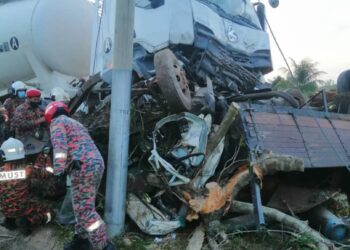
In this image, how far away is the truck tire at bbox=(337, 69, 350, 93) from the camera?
7.23 meters

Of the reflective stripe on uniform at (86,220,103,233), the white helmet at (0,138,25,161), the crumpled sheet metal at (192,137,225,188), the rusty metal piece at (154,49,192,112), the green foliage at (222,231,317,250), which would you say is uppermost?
the rusty metal piece at (154,49,192,112)

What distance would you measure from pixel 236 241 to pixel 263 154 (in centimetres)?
103

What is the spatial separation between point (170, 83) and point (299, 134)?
188 cm

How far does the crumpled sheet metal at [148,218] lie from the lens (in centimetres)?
416

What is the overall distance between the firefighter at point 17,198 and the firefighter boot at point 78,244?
2.62 feet

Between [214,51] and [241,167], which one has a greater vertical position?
[214,51]

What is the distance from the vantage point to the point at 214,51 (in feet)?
19.8

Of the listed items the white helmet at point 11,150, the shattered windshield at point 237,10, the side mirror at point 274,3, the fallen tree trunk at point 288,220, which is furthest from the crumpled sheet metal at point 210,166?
the side mirror at point 274,3

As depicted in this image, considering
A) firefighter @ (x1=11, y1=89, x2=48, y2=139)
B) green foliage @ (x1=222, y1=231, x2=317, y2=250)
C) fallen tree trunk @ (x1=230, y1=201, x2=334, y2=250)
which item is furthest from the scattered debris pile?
firefighter @ (x1=11, y1=89, x2=48, y2=139)

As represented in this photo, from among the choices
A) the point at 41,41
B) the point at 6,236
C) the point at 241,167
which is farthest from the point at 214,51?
the point at 6,236

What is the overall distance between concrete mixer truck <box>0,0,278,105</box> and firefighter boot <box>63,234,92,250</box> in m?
1.87

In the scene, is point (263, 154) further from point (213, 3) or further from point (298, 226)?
point (213, 3)

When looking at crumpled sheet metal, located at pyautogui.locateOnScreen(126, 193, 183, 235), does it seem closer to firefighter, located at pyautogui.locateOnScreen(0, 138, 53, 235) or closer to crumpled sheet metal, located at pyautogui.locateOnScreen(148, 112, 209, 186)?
crumpled sheet metal, located at pyautogui.locateOnScreen(148, 112, 209, 186)

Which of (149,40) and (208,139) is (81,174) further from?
(149,40)
